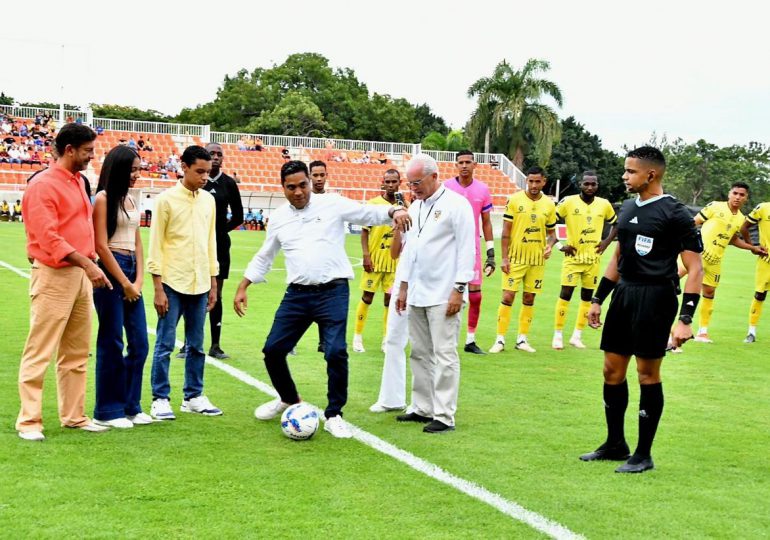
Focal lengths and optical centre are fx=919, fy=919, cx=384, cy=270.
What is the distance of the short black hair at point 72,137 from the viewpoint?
6463 millimetres

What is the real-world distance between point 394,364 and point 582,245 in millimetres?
5179

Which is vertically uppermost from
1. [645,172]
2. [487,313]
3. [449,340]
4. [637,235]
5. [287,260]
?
[645,172]

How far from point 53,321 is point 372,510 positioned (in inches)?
111

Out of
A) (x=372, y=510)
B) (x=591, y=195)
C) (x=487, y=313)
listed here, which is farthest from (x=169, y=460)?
(x=487, y=313)

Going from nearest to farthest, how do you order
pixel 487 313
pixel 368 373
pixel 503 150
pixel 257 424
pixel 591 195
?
1. pixel 257 424
2. pixel 368 373
3. pixel 591 195
4. pixel 487 313
5. pixel 503 150

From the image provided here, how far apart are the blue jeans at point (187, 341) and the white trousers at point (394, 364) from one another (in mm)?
1574

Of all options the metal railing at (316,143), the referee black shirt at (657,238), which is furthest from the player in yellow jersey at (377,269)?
the metal railing at (316,143)

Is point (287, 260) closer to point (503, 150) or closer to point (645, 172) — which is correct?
point (645, 172)

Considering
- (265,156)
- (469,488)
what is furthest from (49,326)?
(265,156)

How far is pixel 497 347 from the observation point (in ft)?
38.5

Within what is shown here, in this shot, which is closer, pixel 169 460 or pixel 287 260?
pixel 169 460

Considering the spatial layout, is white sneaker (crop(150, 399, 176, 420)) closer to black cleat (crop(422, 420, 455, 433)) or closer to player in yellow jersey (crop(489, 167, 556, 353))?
black cleat (crop(422, 420, 455, 433))

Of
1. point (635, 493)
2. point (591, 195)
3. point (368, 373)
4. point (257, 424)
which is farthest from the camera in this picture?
point (591, 195)

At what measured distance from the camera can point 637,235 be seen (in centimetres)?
622
